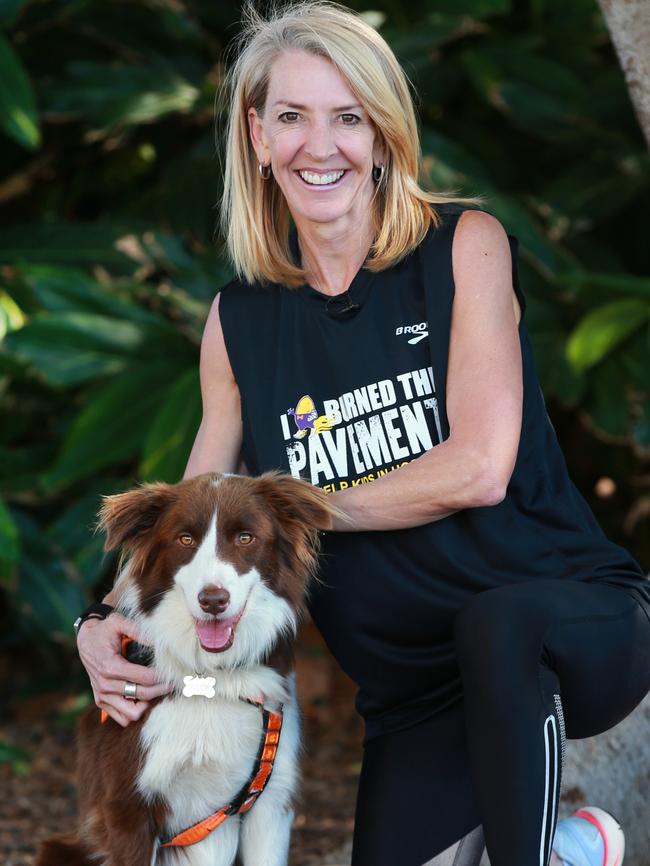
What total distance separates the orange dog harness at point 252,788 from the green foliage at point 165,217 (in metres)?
1.83

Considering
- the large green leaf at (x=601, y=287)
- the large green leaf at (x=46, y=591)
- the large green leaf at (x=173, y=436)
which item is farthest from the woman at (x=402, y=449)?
the large green leaf at (x=46, y=591)

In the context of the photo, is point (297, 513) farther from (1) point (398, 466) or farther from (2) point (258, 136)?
(2) point (258, 136)

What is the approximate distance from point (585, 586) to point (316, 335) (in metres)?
0.85

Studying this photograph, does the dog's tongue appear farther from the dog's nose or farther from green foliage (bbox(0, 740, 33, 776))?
green foliage (bbox(0, 740, 33, 776))

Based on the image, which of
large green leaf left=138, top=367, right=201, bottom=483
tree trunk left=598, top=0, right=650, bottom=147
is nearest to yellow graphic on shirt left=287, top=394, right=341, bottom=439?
tree trunk left=598, top=0, right=650, bottom=147

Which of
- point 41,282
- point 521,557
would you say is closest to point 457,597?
point 521,557

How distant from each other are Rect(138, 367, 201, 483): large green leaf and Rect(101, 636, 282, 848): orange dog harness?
1.82 m

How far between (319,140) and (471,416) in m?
0.73

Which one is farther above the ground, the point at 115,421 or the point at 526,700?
the point at 115,421

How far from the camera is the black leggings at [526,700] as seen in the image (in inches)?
91.3

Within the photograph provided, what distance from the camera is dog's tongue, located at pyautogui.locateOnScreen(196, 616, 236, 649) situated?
8.15 ft

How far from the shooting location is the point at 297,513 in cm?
260

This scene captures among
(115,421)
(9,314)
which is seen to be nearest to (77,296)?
(9,314)

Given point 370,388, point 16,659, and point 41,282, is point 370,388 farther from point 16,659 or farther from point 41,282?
point 16,659
